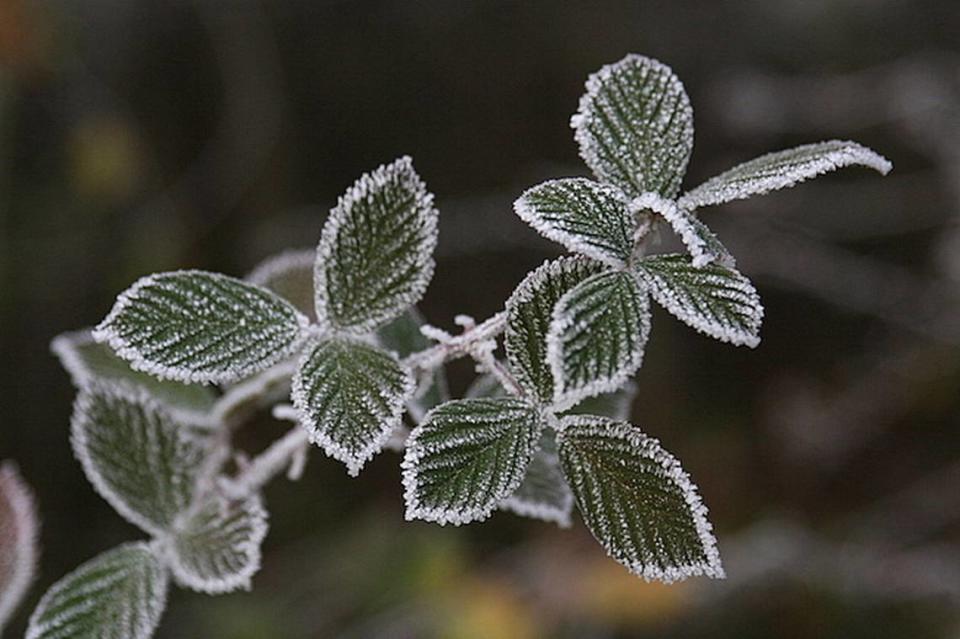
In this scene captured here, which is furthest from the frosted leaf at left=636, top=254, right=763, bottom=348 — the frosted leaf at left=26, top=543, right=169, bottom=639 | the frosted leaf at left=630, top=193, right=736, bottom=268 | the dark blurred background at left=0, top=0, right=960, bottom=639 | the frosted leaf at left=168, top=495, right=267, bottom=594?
the dark blurred background at left=0, top=0, right=960, bottom=639

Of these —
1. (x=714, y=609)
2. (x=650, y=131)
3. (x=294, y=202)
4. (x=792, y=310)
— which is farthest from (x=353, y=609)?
(x=650, y=131)

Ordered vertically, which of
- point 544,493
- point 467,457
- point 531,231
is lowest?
point 531,231

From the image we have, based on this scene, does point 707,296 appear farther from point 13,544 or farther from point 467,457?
point 13,544

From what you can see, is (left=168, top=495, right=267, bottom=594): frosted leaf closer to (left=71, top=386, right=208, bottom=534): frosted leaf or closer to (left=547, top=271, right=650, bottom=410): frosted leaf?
(left=71, top=386, right=208, bottom=534): frosted leaf

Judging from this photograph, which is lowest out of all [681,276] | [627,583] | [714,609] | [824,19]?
[714,609]

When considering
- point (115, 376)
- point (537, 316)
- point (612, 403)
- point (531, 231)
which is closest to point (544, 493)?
point (612, 403)

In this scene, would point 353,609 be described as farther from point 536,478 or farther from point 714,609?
point 536,478
